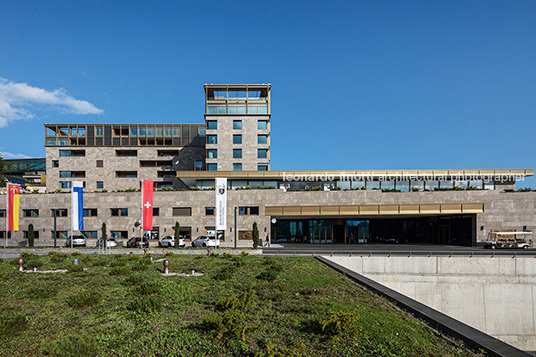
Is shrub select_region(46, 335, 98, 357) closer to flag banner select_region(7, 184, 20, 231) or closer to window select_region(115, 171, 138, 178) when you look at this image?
flag banner select_region(7, 184, 20, 231)

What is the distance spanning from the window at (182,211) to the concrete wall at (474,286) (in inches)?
1052

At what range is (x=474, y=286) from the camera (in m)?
23.7

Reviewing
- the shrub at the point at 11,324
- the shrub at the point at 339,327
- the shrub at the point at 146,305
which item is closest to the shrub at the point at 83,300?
the shrub at the point at 146,305

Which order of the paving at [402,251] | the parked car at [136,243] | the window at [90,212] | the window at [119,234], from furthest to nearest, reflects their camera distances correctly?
the window at [90,212] → the window at [119,234] → the parked car at [136,243] → the paving at [402,251]

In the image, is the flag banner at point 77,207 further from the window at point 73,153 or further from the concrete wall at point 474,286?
the window at point 73,153

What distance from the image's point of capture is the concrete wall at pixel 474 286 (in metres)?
23.2

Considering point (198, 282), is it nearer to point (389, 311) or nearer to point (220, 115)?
point (389, 311)

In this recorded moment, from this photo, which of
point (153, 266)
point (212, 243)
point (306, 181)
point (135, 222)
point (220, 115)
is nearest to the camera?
point (153, 266)

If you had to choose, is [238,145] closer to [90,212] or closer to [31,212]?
[90,212]

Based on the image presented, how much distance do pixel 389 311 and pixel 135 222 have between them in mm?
44271

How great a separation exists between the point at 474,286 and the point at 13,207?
57.0m

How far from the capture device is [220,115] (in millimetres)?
57688

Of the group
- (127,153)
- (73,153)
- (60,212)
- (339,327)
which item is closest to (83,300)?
(339,327)

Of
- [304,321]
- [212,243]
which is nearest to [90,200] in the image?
[212,243]
